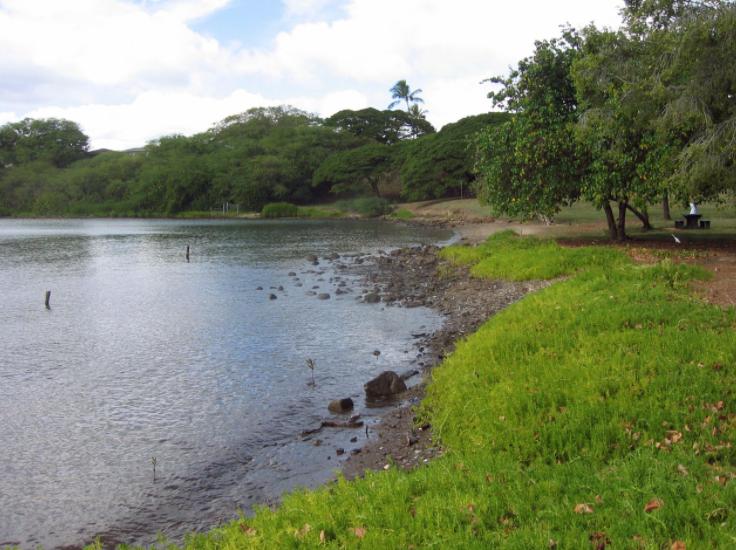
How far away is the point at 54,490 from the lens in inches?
371

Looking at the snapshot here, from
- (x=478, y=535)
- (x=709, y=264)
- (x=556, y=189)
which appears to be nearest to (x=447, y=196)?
(x=556, y=189)

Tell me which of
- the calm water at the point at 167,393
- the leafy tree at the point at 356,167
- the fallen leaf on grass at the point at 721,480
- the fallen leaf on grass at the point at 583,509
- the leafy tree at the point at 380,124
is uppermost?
the leafy tree at the point at 380,124

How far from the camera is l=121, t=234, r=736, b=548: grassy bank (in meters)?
5.74

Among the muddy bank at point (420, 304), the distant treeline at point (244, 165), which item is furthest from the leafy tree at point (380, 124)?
the muddy bank at point (420, 304)

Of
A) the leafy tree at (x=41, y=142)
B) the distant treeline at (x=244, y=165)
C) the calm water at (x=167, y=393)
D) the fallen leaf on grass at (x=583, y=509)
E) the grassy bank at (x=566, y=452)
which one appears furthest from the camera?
the leafy tree at (x=41, y=142)

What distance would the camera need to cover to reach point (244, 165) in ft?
348

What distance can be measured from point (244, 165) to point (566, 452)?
10312 centimetres

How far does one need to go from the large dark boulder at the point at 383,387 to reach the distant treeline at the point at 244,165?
224 feet

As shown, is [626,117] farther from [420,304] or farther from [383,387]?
[383,387]

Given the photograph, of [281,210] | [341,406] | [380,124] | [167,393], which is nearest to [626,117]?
[341,406]

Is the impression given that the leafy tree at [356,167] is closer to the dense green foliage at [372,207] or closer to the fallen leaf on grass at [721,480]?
the dense green foliage at [372,207]

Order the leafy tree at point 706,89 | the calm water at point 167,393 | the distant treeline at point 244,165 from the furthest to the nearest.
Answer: the distant treeline at point 244,165, the leafy tree at point 706,89, the calm water at point 167,393

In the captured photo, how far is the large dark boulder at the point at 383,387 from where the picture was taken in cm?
1283

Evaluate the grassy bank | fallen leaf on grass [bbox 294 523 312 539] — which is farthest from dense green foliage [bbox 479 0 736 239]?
fallen leaf on grass [bbox 294 523 312 539]
